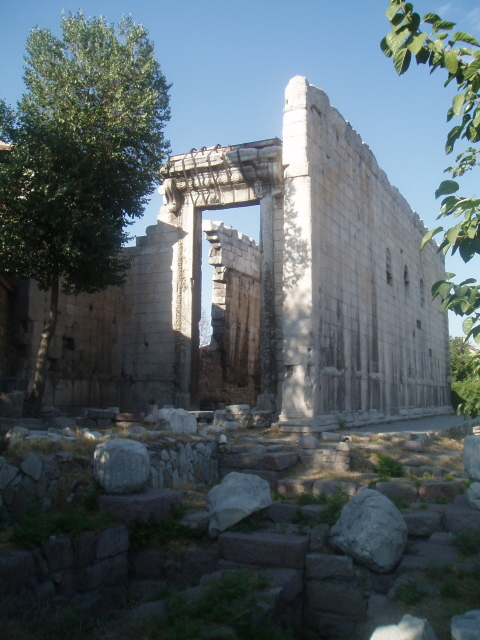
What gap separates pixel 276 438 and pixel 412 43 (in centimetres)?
899

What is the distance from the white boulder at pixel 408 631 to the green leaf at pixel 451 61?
3.45 m

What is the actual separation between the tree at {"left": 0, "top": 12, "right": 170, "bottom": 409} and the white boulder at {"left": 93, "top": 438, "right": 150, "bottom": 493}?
5.13m

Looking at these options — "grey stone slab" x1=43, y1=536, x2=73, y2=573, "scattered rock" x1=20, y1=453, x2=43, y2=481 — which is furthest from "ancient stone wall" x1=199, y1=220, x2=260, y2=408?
"grey stone slab" x1=43, y1=536, x2=73, y2=573

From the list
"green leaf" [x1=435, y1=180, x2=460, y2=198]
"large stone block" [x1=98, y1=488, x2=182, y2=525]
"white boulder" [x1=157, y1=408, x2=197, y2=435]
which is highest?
"green leaf" [x1=435, y1=180, x2=460, y2=198]

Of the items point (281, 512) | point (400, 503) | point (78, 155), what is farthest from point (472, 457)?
point (78, 155)

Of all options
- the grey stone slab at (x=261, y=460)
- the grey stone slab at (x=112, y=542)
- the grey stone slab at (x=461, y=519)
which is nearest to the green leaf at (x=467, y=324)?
the grey stone slab at (x=461, y=519)

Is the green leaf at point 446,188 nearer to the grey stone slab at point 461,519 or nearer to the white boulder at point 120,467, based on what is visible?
the grey stone slab at point 461,519

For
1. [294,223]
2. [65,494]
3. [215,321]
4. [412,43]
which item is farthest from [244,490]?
[215,321]

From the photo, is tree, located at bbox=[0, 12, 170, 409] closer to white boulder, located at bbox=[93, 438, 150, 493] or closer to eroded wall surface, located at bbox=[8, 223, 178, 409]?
eroded wall surface, located at bbox=[8, 223, 178, 409]

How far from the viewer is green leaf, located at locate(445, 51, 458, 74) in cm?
330

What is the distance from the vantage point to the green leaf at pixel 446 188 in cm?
335

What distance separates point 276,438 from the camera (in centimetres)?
1138

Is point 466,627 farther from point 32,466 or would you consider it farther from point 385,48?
point 32,466

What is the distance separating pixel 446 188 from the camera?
3.36 meters
